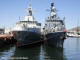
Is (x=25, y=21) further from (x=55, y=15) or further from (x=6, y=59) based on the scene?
(x=6, y=59)

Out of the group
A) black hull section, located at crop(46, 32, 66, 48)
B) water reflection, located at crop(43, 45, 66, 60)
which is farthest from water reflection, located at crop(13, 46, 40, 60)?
black hull section, located at crop(46, 32, 66, 48)

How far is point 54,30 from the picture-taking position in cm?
4356

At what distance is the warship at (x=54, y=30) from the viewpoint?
39.5m

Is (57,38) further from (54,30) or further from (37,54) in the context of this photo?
(37,54)

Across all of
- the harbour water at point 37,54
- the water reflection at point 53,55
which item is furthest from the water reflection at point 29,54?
the water reflection at point 53,55

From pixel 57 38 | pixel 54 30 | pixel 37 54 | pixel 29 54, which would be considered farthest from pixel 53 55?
pixel 54 30

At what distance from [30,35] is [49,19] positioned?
12500 millimetres

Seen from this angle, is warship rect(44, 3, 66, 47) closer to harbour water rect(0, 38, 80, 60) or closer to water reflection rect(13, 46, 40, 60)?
harbour water rect(0, 38, 80, 60)

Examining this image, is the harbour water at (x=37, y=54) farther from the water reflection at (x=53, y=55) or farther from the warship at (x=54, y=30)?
the warship at (x=54, y=30)

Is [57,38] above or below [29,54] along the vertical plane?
above

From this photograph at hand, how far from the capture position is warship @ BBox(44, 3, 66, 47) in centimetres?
3948

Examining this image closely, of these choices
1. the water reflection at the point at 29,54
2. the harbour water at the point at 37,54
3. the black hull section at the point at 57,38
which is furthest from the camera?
the black hull section at the point at 57,38

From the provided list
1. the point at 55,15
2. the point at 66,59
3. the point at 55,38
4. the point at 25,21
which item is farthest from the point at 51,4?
the point at 66,59

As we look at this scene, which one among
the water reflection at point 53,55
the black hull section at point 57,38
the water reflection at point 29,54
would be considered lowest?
the water reflection at point 53,55
